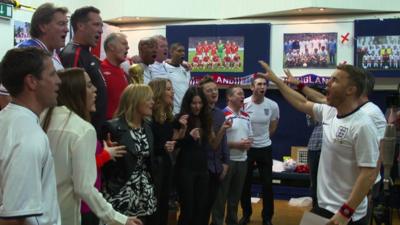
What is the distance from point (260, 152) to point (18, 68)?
4921mm

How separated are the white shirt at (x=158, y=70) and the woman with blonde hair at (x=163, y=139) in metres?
0.88

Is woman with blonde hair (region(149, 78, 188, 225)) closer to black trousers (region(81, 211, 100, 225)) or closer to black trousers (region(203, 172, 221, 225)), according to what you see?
black trousers (region(203, 172, 221, 225))

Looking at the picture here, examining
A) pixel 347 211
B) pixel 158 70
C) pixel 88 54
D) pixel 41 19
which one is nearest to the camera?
pixel 347 211

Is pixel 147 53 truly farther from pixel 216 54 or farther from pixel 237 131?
pixel 216 54

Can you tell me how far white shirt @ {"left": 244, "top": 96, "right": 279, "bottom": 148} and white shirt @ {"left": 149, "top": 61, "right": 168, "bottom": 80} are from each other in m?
1.39

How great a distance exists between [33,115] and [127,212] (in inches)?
81.3

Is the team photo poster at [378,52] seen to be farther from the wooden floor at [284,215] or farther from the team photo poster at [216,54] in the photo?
the wooden floor at [284,215]

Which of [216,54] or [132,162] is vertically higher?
[216,54]

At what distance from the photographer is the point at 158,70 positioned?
5.66 metres

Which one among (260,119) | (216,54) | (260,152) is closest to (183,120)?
(260,152)

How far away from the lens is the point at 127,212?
12.1 ft

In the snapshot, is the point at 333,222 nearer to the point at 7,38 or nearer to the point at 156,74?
the point at 156,74

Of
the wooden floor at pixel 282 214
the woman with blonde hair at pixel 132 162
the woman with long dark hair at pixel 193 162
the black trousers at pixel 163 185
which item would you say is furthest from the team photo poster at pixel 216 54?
the woman with blonde hair at pixel 132 162

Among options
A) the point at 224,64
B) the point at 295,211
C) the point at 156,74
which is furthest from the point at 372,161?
the point at 224,64
